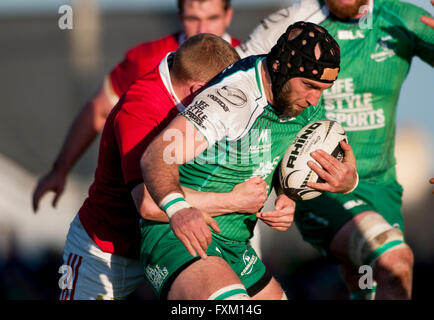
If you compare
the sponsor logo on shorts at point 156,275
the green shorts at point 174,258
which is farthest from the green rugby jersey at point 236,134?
the sponsor logo on shorts at point 156,275

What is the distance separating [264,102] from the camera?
3.86 m

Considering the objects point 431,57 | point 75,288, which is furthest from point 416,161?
point 75,288

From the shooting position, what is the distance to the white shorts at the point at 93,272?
189 inches

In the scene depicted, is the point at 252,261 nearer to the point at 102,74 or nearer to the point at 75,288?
the point at 75,288

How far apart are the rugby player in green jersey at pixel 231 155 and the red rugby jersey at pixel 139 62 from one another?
83.6 inches

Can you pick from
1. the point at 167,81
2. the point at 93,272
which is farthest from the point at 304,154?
the point at 93,272

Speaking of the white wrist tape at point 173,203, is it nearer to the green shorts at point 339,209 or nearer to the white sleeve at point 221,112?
the white sleeve at point 221,112

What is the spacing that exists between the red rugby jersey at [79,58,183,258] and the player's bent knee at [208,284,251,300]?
0.87 m

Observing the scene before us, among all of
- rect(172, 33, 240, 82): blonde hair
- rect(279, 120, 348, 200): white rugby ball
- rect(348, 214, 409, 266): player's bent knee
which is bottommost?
rect(348, 214, 409, 266): player's bent knee

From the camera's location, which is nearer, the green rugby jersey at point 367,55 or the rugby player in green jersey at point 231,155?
the rugby player in green jersey at point 231,155

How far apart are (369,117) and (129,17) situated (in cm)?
1422

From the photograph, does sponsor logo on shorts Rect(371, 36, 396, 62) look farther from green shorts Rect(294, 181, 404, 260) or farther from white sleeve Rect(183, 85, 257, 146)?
white sleeve Rect(183, 85, 257, 146)

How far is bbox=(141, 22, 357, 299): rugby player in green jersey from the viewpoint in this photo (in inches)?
133

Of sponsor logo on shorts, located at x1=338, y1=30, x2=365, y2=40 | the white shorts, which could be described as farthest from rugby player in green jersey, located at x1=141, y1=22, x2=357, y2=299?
sponsor logo on shorts, located at x1=338, y1=30, x2=365, y2=40
